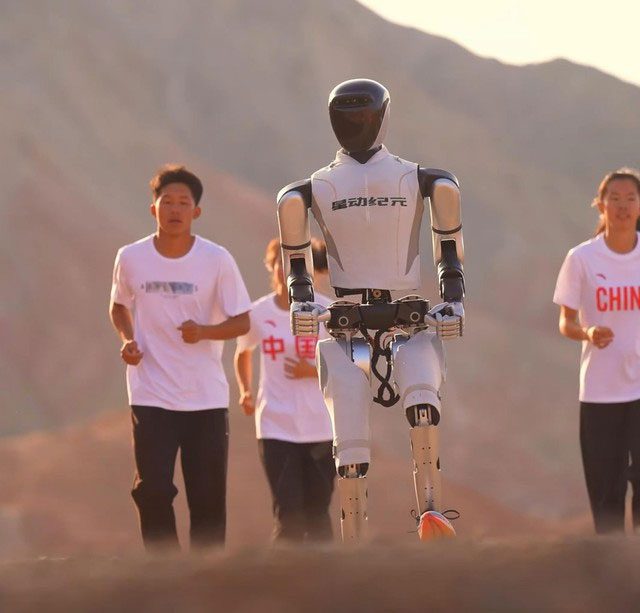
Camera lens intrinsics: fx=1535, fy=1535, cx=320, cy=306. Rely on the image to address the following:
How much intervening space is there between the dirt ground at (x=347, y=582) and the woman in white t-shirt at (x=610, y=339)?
514cm

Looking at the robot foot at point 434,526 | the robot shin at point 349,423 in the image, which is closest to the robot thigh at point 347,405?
the robot shin at point 349,423

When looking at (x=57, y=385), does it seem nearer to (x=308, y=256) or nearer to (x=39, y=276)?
(x=39, y=276)

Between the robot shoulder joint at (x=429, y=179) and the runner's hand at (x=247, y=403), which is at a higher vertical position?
the robot shoulder joint at (x=429, y=179)

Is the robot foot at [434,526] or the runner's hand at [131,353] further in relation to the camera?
the runner's hand at [131,353]

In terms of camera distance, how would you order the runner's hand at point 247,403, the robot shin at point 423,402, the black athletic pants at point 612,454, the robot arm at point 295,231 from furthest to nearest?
the runner's hand at point 247,403, the black athletic pants at point 612,454, the robot arm at point 295,231, the robot shin at point 423,402

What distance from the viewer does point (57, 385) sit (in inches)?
1069

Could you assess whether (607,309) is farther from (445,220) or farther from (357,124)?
(357,124)

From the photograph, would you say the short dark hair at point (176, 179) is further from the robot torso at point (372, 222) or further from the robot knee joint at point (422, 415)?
the robot knee joint at point (422, 415)

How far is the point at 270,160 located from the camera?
39.3m

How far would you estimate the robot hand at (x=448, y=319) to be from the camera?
633 cm

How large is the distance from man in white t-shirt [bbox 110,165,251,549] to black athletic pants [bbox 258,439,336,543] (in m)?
0.84

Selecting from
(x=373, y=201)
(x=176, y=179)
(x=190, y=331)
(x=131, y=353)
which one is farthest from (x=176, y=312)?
(x=373, y=201)

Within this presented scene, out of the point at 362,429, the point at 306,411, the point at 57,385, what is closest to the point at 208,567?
the point at 362,429

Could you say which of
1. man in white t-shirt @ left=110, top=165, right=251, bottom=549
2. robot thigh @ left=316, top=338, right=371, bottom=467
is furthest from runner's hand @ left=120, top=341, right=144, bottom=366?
robot thigh @ left=316, top=338, right=371, bottom=467
